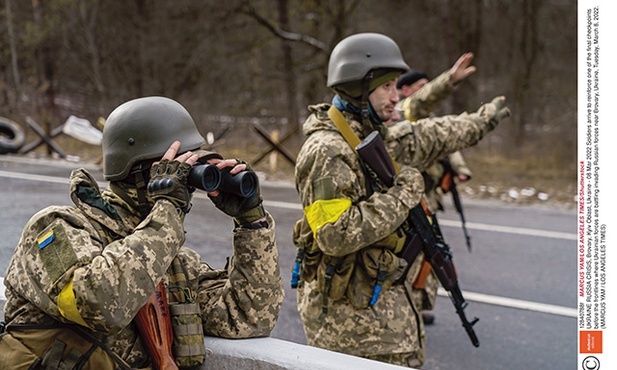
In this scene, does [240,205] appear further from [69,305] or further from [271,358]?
[69,305]

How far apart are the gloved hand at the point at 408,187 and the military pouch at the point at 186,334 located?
131cm

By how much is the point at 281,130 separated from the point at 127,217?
616 inches

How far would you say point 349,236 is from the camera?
11.0 ft

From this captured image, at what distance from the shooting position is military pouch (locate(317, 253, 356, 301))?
3.57 meters

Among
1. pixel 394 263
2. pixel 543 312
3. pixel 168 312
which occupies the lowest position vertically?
pixel 543 312

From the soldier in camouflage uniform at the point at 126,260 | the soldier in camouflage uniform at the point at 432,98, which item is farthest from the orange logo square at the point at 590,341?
the soldier in camouflage uniform at the point at 432,98

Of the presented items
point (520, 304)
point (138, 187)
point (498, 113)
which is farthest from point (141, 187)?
point (520, 304)

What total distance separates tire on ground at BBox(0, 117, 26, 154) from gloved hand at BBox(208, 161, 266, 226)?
12260 millimetres

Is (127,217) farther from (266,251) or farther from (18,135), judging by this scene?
(18,135)

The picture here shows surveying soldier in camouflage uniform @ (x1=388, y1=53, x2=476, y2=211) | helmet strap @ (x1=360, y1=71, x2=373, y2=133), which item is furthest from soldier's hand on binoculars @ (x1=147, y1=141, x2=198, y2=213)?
soldier in camouflage uniform @ (x1=388, y1=53, x2=476, y2=211)

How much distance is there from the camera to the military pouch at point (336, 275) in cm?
357

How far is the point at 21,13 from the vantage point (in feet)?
67.3

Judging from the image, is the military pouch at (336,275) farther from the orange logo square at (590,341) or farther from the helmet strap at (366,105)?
the orange logo square at (590,341)

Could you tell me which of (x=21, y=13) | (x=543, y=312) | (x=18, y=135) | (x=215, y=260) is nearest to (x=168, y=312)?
(x=215, y=260)
